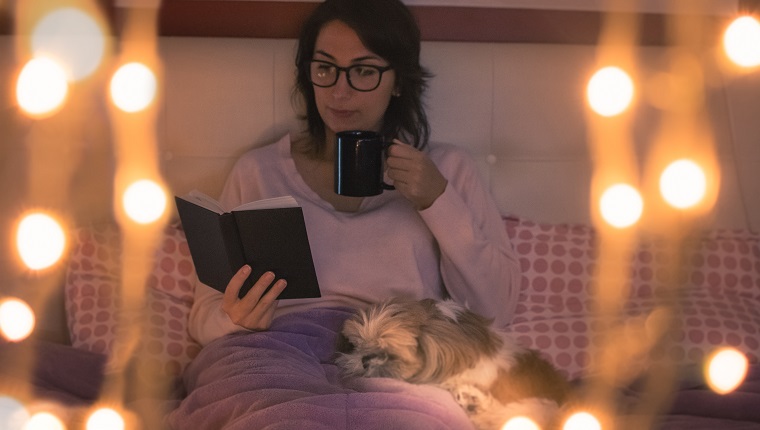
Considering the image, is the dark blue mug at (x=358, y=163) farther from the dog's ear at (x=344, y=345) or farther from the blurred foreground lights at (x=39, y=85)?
the blurred foreground lights at (x=39, y=85)

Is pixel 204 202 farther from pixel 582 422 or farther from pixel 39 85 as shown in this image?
pixel 582 422

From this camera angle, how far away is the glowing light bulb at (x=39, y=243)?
1886mm

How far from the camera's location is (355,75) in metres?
1.70

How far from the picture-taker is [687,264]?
6.34ft

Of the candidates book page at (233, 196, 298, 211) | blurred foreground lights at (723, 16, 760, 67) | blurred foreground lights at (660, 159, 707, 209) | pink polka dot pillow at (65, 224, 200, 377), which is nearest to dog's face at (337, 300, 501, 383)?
book page at (233, 196, 298, 211)

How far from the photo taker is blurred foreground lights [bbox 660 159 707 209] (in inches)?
79.8

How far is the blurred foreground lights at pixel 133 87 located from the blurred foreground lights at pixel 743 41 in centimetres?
143

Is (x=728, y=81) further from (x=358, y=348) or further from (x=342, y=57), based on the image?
(x=358, y=348)

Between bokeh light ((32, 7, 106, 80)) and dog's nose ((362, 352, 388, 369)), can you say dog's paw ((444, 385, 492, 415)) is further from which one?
bokeh light ((32, 7, 106, 80))

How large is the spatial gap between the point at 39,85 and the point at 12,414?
81 centimetres

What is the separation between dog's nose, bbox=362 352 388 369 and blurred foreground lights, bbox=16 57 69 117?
3.35 ft

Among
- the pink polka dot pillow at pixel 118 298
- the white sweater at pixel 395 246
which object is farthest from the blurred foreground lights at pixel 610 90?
the pink polka dot pillow at pixel 118 298

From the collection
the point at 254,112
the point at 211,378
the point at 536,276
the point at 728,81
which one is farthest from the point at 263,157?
the point at 728,81

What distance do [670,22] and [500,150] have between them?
0.53 meters
